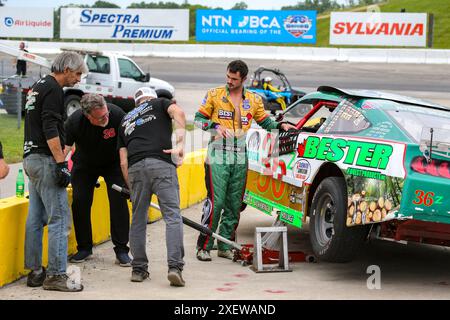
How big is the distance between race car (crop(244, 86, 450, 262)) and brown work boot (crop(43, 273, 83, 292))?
2149mm

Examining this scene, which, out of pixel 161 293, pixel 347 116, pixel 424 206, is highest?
pixel 347 116

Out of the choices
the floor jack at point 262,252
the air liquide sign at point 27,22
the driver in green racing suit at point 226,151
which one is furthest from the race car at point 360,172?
the air liquide sign at point 27,22

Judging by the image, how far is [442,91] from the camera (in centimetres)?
3259

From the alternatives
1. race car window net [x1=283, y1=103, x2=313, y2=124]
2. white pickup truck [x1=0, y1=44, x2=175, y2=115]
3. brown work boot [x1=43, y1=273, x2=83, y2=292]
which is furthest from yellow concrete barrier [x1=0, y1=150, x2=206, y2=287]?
white pickup truck [x1=0, y1=44, x2=175, y2=115]

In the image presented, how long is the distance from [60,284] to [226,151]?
225cm

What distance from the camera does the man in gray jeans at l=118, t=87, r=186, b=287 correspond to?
7.08 m

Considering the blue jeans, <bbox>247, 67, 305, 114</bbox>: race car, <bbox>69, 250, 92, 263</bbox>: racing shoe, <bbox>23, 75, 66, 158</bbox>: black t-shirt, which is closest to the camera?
<bbox>23, 75, 66, 158</bbox>: black t-shirt

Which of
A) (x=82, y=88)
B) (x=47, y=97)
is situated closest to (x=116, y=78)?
(x=82, y=88)

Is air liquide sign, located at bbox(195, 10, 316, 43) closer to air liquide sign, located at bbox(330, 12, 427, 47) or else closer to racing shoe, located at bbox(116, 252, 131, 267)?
air liquide sign, located at bbox(330, 12, 427, 47)

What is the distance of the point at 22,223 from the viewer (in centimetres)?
716

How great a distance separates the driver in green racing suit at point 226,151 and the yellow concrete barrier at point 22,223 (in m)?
1.15
